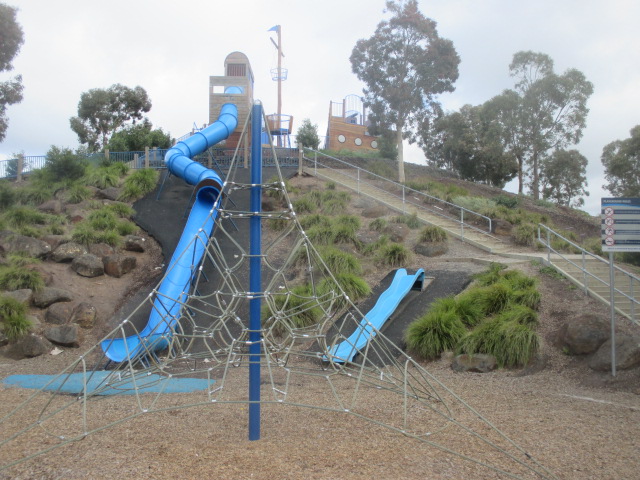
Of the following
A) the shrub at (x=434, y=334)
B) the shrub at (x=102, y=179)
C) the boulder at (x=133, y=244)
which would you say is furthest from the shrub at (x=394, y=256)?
the shrub at (x=102, y=179)

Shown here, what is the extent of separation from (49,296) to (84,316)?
2.83ft

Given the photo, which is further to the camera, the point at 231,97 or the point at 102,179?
the point at 231,97

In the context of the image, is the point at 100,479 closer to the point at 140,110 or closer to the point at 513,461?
the point at 513,461

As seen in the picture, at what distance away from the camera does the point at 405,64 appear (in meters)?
22.6

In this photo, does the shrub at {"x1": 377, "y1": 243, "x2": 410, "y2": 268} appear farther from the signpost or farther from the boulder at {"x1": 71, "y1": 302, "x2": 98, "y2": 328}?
the boulder at {"x1": 71, "y1": 302, "x2": 98, "y2": 328}

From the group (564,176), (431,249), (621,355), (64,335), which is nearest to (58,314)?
(64,335)

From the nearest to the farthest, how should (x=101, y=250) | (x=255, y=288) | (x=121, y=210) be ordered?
(x=255, y=288) < (x=101, y=250) < (x=121, y=210)

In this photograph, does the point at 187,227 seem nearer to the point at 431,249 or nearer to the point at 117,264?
the point at 117,264

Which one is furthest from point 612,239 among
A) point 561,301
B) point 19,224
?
point 19,224

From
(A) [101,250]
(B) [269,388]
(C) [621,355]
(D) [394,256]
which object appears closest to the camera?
(B) [269,388]

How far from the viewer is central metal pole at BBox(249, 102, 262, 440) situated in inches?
197

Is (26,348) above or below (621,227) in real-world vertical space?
below

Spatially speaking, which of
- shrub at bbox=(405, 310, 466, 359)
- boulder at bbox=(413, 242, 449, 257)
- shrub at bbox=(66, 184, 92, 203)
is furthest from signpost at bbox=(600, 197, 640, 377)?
shrub at bbox=(66, 184, 92, 203)

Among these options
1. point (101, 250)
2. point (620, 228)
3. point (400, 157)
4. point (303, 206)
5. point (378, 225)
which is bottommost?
point (101, 250)
